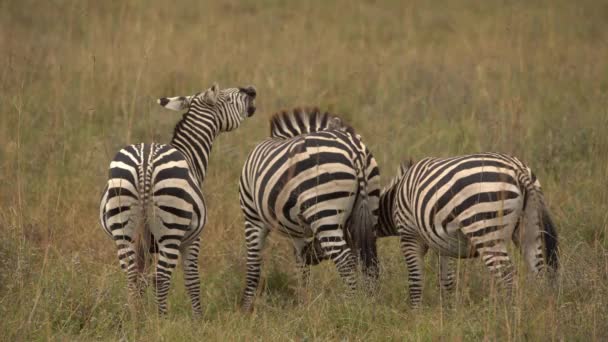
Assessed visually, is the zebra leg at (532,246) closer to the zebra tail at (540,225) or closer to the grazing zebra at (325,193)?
the zebra tail at (540,225)

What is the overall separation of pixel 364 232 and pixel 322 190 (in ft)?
1.49

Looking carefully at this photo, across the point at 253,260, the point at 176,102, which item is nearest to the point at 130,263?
the point at 253,260

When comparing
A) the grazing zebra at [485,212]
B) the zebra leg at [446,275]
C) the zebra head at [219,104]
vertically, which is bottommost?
the zebra leg at [446,275]

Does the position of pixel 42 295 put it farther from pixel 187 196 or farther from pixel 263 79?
pixel 263 79

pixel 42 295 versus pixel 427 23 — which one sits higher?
pixel 427 23

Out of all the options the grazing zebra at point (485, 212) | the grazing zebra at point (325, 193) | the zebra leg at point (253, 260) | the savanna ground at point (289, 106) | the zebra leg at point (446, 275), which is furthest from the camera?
the zebra leg at point (253, 260)

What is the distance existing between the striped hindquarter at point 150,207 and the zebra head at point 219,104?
1194mm

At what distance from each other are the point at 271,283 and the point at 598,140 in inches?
157

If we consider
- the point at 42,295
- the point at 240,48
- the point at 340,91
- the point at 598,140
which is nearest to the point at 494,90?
the point at 340,91

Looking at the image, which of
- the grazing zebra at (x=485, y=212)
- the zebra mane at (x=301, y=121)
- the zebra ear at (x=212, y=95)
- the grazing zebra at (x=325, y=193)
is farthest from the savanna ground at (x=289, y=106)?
the zebra ear at (x=212, y=95)

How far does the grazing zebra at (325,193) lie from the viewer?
545 centimetres

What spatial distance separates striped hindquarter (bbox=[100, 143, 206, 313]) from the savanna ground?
0.28 meters

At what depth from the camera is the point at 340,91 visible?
10844 millimetres

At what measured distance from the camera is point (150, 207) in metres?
5.18
